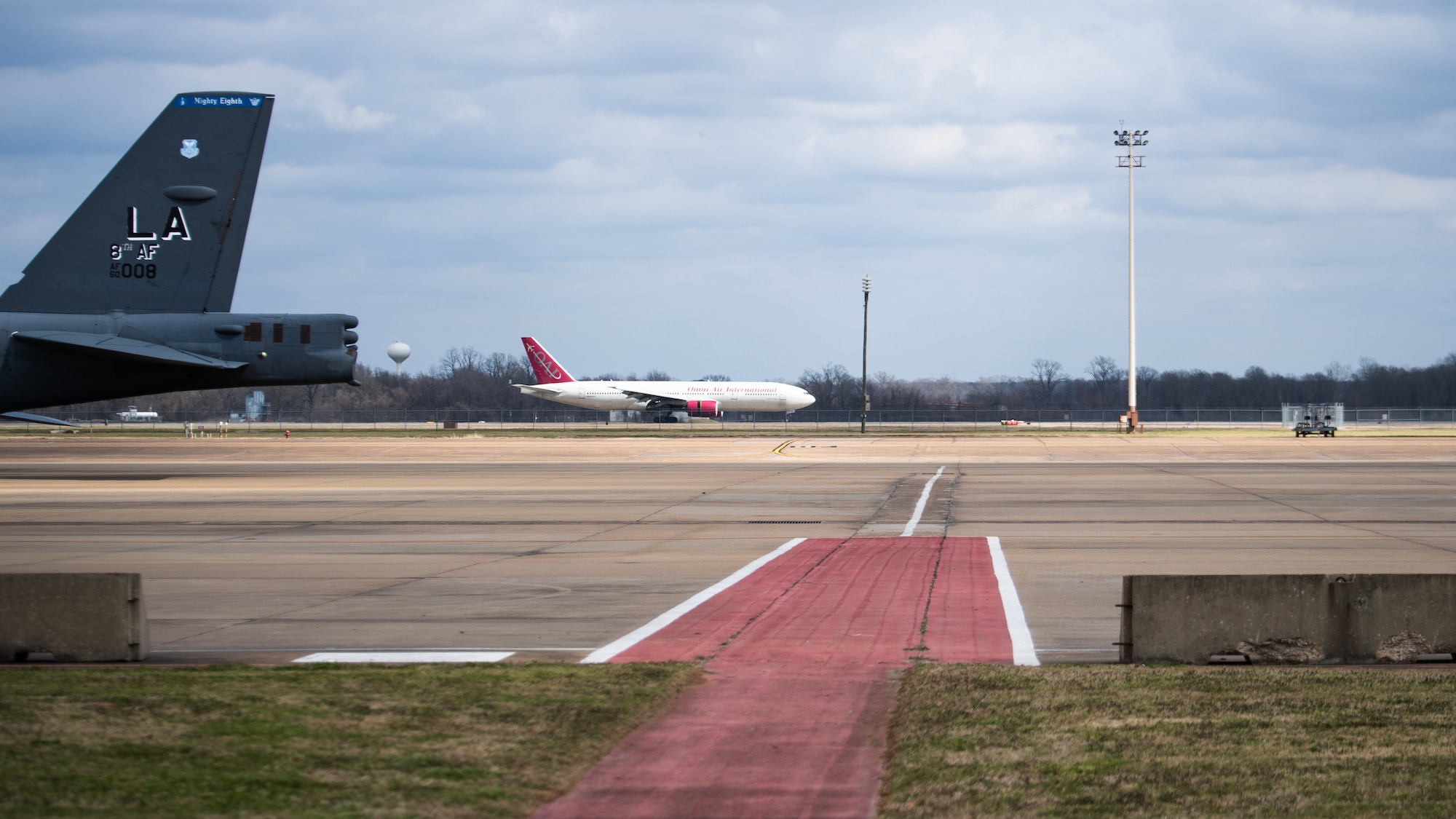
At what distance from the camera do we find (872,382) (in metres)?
179

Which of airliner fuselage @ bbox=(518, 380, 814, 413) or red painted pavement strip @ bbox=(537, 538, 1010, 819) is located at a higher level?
airliner fuselage @ bbox=(518, 380, 814, 413)

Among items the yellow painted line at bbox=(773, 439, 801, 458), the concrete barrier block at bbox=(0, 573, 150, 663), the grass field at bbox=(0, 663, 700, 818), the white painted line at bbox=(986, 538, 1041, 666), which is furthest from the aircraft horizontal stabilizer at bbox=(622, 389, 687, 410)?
the grass field at bbox=(0, 663, 700, 818)

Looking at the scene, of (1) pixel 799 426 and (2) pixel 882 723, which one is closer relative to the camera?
(2) pixel 882 723

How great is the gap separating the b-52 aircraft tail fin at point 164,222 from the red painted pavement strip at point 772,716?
23.1m

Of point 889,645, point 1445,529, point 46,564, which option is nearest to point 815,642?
point 889,645

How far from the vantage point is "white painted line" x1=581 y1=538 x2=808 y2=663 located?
9.87 meters

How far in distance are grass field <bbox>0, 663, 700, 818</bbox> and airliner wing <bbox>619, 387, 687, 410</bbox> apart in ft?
279

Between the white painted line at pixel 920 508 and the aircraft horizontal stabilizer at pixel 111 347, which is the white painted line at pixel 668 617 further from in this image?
the aircraft horizontal stabilizer at pixel 111 347

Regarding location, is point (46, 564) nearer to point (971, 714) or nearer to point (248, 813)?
point (248, 813)

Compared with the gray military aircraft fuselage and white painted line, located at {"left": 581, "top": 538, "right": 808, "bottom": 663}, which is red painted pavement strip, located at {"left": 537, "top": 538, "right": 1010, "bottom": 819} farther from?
the gray military aircraft fuselage

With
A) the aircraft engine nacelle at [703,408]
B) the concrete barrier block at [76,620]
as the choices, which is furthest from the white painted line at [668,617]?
the aircraft engine nacelle at [703,408]

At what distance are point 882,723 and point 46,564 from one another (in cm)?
1374

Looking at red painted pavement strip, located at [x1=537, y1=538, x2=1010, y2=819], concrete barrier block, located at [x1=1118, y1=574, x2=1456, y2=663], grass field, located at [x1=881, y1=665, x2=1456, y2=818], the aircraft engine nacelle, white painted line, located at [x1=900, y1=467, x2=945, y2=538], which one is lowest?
white painted line, located at [x1=900, y1=467, x2=945, y2=538]

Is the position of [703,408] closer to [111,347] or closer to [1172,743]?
[111,347]
